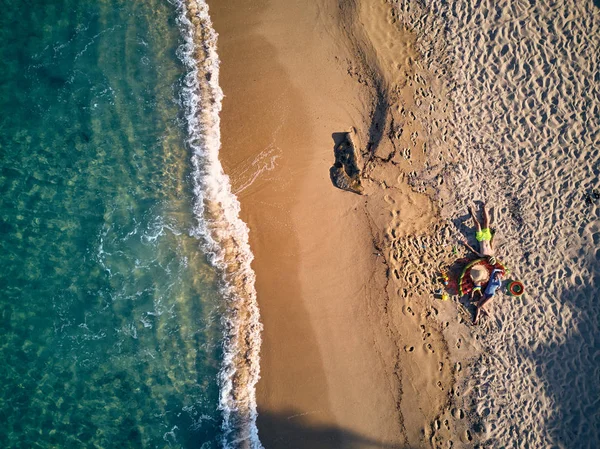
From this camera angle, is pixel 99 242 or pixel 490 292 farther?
pixel 99 242

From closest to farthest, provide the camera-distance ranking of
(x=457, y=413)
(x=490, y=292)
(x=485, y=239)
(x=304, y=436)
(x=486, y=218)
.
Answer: (x=304, y=436) < (x=457, y=413) < (x=490, y=292) < (x=485, y=239) < (x=486, y=218)

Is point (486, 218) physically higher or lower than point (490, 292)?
higher

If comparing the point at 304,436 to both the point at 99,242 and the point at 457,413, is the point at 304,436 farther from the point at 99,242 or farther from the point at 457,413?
the point at 99,242

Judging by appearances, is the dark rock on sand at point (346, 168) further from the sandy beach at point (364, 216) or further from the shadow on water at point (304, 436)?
the shadow on water at point (304, 436)

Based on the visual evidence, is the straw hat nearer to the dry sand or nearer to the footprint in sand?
the dry sand

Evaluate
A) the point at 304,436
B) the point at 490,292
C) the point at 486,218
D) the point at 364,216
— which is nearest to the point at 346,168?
the point at 364,216

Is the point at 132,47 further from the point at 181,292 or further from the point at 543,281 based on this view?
the point at 543,281

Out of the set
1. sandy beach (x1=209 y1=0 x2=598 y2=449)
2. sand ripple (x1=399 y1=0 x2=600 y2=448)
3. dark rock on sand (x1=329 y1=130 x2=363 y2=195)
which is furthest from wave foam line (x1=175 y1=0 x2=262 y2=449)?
sand ripple (x1=399 y1=0 x2=600 y2=448)

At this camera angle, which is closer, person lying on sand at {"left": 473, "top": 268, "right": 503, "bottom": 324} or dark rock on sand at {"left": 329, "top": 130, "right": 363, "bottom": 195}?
person lying on sand at {"left": 473, "top": 268, "right": 503, "bottom": 324}

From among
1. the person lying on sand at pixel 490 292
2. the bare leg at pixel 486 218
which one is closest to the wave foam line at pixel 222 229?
the person lying on sand at pixel 490 292
